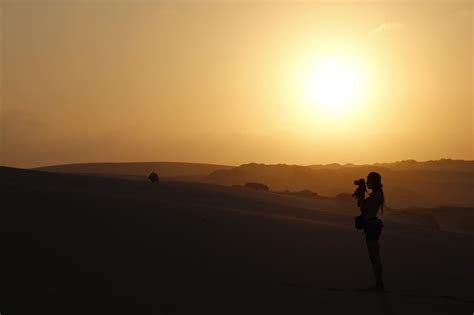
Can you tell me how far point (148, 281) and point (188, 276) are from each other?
848 mm

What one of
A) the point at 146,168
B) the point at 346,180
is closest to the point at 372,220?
the point at 346,180

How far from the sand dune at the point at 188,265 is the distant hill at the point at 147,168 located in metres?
147

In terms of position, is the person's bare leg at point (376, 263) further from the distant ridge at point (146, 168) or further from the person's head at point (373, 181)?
the distant ridge at point (146, 168)

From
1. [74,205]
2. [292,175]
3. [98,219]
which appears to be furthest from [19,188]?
[292,175]

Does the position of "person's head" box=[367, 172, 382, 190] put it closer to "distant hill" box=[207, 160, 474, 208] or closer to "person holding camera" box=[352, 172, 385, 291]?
"person holding camera" box=[352, 172, 385, 291]

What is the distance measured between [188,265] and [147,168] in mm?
176322

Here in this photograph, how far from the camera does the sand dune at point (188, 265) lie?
8.91 metres

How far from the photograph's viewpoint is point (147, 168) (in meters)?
186

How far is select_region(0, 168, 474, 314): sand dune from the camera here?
8906 mm

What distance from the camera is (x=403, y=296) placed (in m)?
10.2

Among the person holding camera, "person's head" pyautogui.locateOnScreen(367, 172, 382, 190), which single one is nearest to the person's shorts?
the person holding camera

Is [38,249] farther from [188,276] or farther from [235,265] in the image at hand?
[235,265]

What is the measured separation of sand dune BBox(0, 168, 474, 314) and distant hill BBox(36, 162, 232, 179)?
147181 mm

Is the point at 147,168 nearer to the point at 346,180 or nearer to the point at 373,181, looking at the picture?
the point at 346,180
